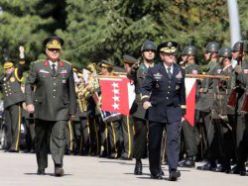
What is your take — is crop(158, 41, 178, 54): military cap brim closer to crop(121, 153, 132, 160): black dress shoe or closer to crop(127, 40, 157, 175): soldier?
crop(127, 40, 157, 175): soldier

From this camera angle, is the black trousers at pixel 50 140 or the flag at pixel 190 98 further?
the flag at pixel 190 98

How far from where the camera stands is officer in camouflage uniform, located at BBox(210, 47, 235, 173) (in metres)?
20.2

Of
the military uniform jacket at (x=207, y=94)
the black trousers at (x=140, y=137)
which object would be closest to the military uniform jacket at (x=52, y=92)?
the black trousers at (x=140, y=137)

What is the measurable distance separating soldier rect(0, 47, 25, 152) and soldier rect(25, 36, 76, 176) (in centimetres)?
968

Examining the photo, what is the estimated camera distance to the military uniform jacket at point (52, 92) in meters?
18.8

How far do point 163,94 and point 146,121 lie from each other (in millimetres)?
1563

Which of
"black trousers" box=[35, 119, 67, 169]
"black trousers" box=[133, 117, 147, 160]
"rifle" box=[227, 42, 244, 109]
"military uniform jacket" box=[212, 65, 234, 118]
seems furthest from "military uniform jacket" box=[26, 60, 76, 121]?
"military uniform jacket" box=[212, 65, 234, 118]

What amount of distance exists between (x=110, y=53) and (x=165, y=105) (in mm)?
13120

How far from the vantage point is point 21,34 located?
147ft

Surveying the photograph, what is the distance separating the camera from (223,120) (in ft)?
67.4

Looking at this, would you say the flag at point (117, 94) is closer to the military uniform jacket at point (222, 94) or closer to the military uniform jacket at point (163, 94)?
the military uniform jacket at point (222, 94)

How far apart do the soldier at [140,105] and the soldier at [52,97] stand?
139 cm

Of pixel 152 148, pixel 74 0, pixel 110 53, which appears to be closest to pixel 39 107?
pixel 152 148

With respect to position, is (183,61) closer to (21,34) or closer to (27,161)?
(27,161)
